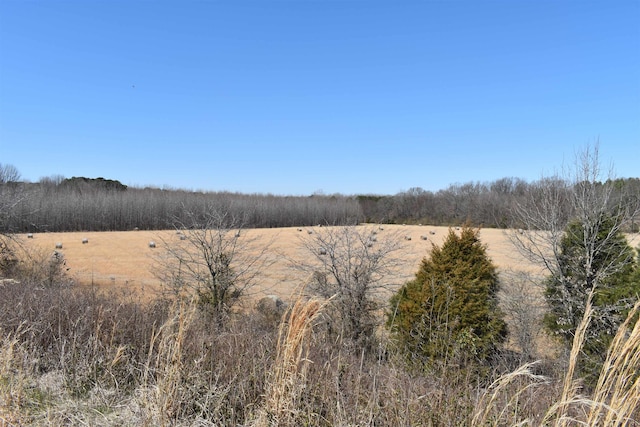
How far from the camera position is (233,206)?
3938 cm

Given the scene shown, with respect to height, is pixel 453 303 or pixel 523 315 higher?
pixel 453 303

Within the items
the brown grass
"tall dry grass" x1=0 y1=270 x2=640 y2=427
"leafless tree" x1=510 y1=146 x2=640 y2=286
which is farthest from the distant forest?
"tall dry grass" x1=0 y1=270 x2=640 y2=427

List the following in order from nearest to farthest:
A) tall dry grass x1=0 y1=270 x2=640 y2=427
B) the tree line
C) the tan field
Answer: tall dry grass x1=0 y1=270 x2=640 y2=427
the tan field
the tree line

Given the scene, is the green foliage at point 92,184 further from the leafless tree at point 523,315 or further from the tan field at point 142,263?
the leafless tree at point 523,315

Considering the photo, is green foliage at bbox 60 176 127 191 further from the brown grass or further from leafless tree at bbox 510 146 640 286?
leafless tree at bbox 510 146 640 286

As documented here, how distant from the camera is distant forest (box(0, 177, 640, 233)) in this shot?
3956 cm

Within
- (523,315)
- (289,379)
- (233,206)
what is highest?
Answer: (233,206)

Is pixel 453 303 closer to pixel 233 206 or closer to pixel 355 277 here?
pixel 355 277

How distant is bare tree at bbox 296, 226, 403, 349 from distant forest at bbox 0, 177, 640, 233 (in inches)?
653

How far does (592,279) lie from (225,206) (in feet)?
64.8

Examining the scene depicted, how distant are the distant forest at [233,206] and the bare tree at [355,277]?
54.4 ft

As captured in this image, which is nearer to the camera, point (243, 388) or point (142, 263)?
point (243, 388)

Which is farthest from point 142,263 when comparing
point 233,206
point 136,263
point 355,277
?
point 233,206

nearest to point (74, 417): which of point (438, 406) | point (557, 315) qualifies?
point (438, 406)
